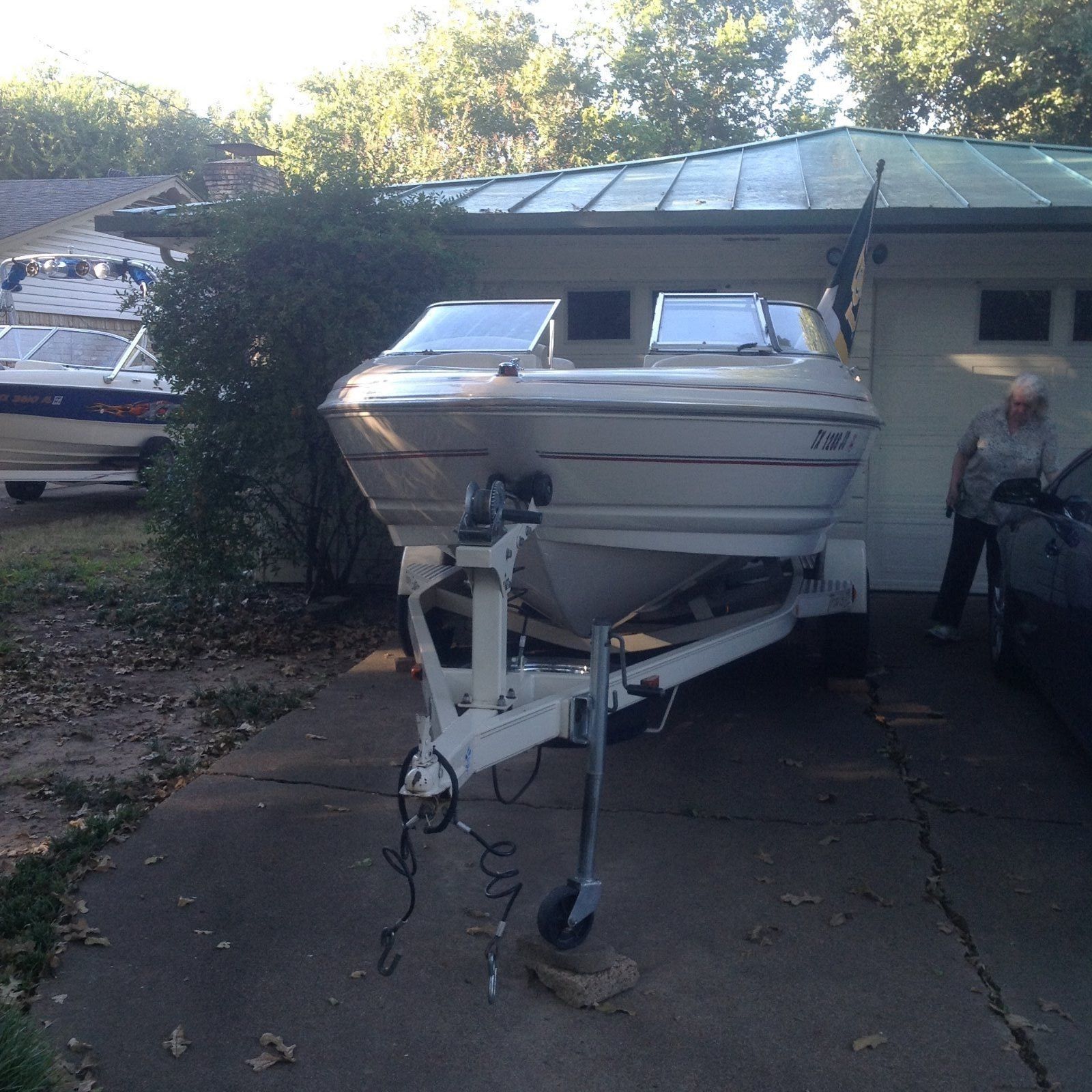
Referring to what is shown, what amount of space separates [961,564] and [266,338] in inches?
192

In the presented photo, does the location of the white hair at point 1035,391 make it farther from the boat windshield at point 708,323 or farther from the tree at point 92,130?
the tree at point 92,130

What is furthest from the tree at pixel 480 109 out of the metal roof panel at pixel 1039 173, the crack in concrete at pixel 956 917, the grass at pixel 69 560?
the crack in concrete at pixel 956 917

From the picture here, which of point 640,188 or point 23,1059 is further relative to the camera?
point 640,188

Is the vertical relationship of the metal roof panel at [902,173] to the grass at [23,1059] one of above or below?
above

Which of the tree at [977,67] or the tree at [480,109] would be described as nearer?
the tree at [977,67]

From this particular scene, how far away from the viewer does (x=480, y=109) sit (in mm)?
34750

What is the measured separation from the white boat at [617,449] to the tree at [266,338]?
2.04m

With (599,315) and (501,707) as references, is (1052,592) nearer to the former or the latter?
(501,707)

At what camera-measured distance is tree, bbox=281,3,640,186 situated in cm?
3297

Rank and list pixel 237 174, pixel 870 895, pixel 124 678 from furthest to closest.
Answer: pixel 237 174, pixel 124 678, pixel 870 895

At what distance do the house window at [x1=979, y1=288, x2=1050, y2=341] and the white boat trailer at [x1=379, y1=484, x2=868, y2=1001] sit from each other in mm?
5231

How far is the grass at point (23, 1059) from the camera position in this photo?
2830 mm

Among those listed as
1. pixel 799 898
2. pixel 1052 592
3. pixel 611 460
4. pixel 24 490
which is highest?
pixel 611 460

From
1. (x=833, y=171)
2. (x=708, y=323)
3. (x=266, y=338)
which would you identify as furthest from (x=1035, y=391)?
(x=266, y=338)
